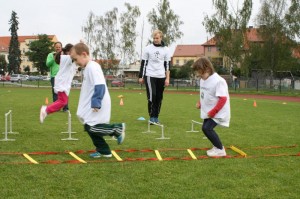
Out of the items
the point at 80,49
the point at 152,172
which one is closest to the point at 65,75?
the point at 80,49

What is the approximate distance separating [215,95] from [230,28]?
44.8 m

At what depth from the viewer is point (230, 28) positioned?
49375 mm

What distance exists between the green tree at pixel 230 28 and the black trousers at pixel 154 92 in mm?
40241

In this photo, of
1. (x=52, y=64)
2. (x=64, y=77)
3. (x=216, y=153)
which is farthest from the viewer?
(x=52, y=64)

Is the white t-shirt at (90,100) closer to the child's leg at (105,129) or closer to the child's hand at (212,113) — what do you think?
the child's leg at (105,129)

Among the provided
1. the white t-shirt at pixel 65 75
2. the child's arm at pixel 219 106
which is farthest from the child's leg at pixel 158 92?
the child's arm at pixel 219 106

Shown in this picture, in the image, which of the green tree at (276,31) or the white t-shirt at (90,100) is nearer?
the white t-shirt at (90,100)

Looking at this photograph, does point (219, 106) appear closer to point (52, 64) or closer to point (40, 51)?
point (52, 64)

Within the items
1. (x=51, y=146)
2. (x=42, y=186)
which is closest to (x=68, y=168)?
(x=42, y=186)

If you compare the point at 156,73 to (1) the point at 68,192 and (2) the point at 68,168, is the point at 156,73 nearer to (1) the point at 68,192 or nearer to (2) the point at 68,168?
(2) the point at 68,168

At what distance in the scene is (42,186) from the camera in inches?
172

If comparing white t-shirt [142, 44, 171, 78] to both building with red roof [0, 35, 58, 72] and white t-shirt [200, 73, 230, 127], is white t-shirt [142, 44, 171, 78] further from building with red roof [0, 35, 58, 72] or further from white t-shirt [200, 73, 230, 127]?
building with red roof [0, 35, 58, 72]

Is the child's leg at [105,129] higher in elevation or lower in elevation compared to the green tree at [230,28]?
lower

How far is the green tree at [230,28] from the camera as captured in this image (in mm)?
49062
